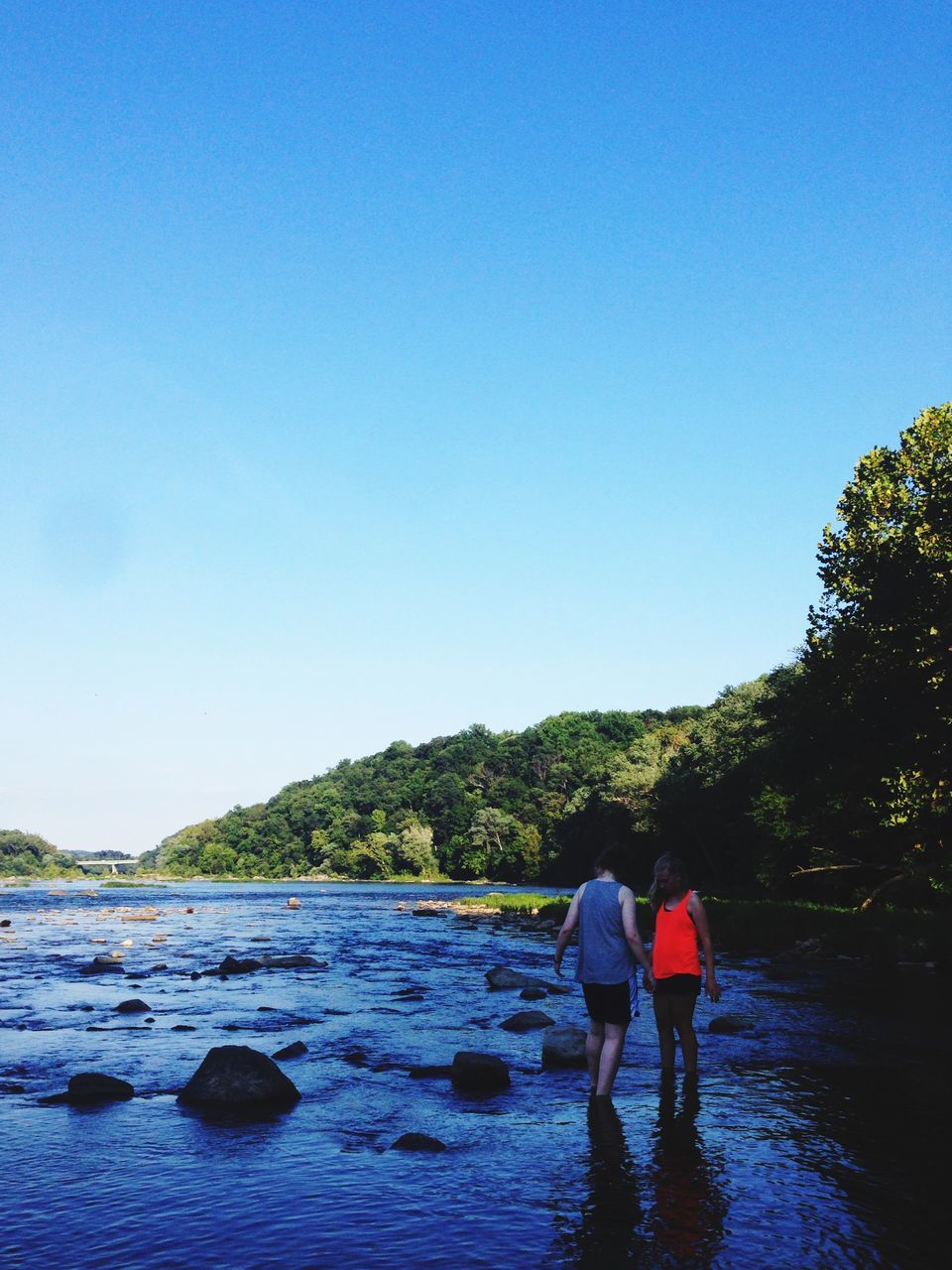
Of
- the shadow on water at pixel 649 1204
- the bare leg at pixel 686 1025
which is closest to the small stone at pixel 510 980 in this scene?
the bare leg at pixel 686 1025

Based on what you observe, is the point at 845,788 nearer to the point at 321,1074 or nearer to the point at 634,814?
the point at 321,1074

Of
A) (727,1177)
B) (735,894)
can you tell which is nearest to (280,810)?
(735,894)

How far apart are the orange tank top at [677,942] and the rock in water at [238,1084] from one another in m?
4.70

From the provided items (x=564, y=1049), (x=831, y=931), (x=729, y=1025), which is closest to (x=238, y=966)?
(x=729, y=1025)

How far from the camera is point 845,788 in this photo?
117 ft

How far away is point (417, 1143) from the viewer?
885 centimetres

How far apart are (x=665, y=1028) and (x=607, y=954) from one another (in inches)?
93.8

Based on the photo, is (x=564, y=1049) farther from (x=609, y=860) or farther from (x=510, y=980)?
(x=510, y=980)

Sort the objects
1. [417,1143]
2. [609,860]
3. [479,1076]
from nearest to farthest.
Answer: [417,1143] → [609,860] → [479,1076]

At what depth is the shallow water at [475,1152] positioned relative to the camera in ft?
20.9

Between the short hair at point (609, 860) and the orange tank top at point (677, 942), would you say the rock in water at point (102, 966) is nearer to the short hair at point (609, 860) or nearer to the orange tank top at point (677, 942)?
the orange tank top at point (677, 942)

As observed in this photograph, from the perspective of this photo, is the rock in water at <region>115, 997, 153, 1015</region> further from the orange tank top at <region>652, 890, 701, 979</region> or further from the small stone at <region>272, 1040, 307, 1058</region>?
the orange tank top at <region>652, 890, 701, 979</region>

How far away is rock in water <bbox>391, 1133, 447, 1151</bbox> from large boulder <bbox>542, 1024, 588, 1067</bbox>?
444cm

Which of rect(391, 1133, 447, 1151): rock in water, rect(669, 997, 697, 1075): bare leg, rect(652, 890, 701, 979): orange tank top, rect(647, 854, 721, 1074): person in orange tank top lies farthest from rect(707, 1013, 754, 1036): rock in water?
rect(391, 1133, 447, 1151): rock in water
